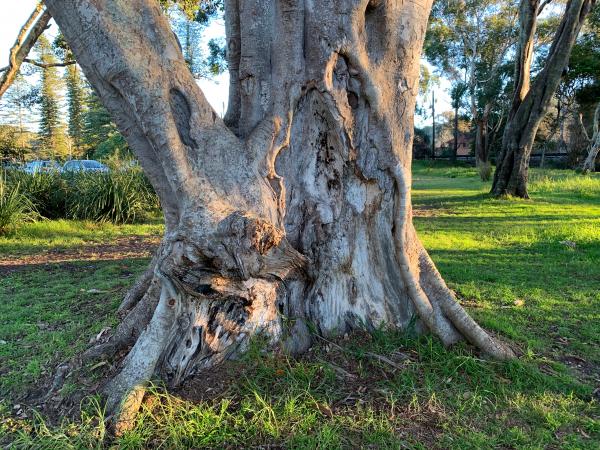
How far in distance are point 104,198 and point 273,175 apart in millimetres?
8089

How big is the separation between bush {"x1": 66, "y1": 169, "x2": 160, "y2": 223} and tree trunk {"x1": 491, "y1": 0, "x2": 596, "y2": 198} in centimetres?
892

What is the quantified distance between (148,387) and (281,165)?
165 centimetres

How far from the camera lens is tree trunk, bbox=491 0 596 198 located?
34.5ft

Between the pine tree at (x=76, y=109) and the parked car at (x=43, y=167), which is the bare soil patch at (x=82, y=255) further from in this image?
the pine tree at (x=76, y=109)

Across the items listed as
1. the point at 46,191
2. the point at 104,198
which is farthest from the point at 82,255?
the point at 46,191

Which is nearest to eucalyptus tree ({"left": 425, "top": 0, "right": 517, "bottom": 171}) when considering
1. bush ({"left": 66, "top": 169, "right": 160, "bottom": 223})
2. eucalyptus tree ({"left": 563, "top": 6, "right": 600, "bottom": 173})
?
Result: eucalyptus tree ({"left": 563, "top": 6, "right": 600, "bottom": 173})

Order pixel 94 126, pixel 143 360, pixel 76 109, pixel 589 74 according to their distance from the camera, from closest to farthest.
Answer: pixel 143 360 < pixel 589 74 < pixel 94 126 < pixel 76 109

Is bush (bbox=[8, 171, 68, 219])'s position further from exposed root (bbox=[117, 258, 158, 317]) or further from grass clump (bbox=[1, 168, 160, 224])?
exposed root (bbox=[117, 258, 158, 317])

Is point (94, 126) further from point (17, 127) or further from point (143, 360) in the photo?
point (143, 360)

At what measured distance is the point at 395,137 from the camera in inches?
128

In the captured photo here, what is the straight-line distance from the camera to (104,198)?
10109mm

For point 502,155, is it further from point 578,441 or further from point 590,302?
point 578,441

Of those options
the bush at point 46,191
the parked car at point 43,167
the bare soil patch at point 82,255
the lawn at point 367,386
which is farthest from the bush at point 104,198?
the lawn at point 367,386

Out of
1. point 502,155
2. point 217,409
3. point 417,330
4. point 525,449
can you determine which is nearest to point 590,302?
point 417,330
